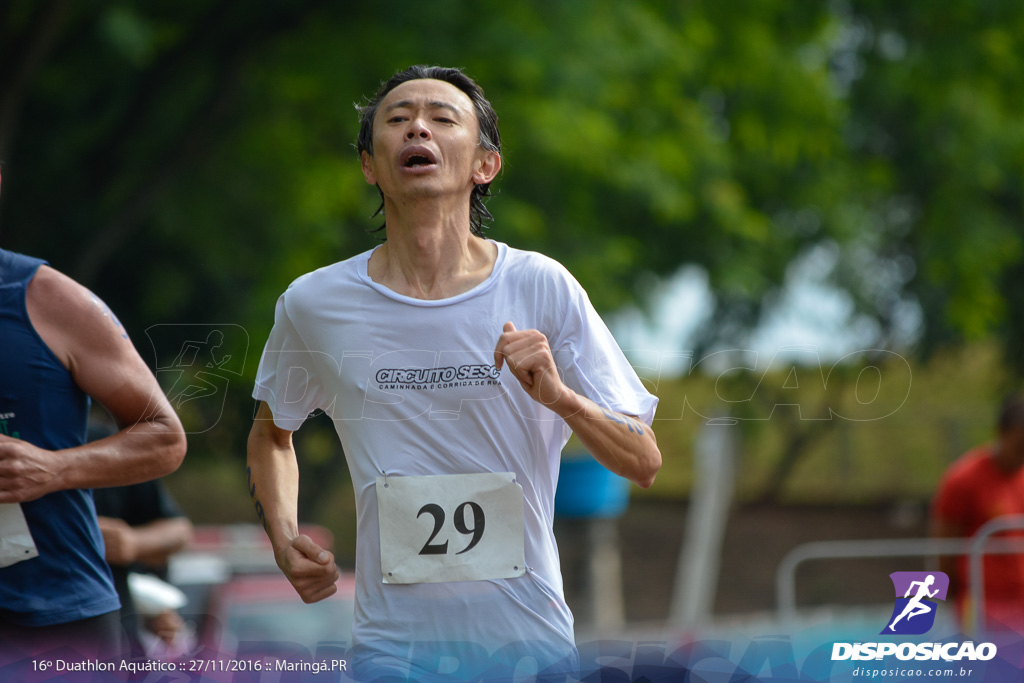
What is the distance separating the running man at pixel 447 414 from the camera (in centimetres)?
239

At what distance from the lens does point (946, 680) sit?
6.85 feet

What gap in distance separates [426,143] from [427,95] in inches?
5.4

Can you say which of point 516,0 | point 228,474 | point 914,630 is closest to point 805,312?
point 516,0

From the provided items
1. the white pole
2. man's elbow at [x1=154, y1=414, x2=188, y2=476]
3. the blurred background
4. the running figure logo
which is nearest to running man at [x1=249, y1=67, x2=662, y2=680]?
man's elbow at [x1=154, y1=414, x2=188, y2=476]

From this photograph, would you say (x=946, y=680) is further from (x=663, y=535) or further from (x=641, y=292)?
(x=663, y=535)

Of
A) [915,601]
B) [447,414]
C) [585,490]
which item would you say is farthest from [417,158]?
[585,490]

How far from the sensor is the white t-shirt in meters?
2.41

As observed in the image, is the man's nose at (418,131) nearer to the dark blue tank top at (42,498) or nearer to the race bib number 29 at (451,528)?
the race bib number 29 at (451,528)

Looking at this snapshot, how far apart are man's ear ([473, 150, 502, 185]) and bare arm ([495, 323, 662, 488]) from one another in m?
0.53

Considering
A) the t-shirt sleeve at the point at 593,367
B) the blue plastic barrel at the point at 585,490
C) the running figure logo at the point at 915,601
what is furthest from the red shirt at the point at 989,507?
the blue plastic barrel at the point at 585,490

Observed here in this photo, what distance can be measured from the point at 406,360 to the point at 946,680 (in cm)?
114

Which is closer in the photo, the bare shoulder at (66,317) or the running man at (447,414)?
the running man at (447,414)

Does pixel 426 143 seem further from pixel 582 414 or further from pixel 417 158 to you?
pixel 582 414

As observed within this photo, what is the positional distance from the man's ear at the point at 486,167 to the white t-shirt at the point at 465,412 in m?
0.24
